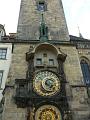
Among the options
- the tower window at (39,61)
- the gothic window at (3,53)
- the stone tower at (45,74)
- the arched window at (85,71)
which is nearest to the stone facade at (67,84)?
the stone tower at (45,74)

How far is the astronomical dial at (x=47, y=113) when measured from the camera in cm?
1321

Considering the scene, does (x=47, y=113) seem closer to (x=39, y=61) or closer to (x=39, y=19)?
(x=39, y=61)

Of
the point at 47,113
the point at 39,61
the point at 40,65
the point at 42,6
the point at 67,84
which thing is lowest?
the point at 47,113

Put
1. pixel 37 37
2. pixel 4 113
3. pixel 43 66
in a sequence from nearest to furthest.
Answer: pixel 4 113, pixel 43 66, pixel 37 37

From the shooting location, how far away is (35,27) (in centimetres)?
1886

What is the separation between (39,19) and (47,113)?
876 cm

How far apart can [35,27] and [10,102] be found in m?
7.17

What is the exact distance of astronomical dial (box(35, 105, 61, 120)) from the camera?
13.2 meters

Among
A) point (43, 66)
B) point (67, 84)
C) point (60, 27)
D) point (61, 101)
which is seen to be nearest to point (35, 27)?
point (60, 27)

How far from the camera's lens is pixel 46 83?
14562 mm

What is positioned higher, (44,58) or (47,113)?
(44,58)

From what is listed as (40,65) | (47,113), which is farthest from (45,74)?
(47,113)

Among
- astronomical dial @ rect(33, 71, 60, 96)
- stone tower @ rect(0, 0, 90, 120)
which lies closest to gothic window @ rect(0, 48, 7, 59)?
stone tower @ rect(0, 0, 90, 120)

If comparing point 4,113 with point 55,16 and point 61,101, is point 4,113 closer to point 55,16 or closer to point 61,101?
point 61,101
